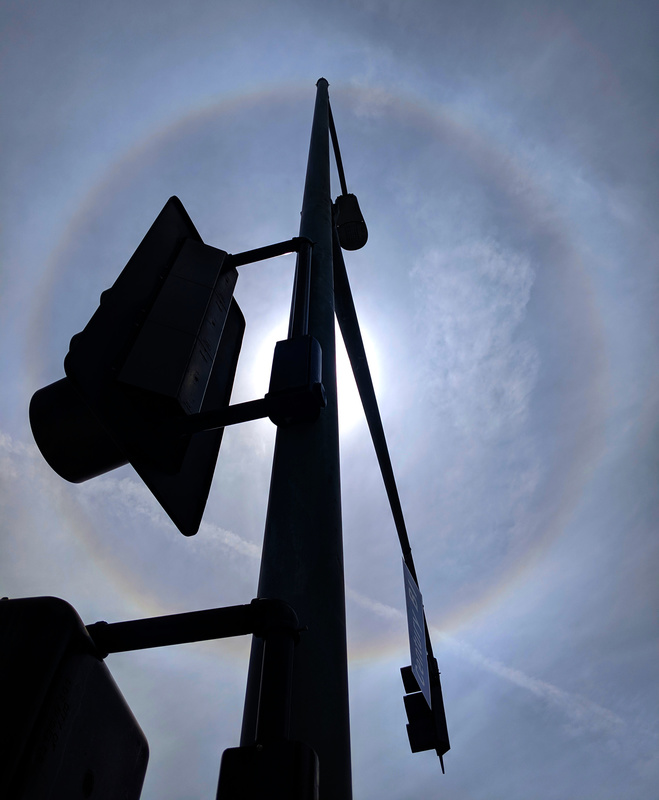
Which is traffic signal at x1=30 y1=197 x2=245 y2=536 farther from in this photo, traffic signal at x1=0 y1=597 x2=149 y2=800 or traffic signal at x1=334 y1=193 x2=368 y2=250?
traffic signal at x1=334 y1=193 x2=368 y2=250

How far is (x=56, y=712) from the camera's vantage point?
101cm

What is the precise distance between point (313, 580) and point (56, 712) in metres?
0.84

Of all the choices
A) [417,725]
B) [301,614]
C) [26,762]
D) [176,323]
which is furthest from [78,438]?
[417,725]

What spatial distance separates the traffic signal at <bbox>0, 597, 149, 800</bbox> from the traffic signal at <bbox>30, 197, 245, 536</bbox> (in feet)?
2.34

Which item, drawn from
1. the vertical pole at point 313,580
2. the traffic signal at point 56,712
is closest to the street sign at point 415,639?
the vertical pole at point 313,580

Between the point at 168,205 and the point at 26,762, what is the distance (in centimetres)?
219

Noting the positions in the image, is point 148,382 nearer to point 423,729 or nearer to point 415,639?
point 415,639

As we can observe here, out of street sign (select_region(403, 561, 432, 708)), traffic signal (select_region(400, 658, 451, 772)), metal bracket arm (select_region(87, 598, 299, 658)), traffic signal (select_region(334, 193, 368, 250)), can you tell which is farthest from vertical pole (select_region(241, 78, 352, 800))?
traffic signal (select_region(400, 658, 451, 772))

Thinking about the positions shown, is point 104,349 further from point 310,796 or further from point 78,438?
point 310,796

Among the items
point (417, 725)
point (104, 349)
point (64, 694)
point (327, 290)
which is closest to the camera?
point (64, 694)

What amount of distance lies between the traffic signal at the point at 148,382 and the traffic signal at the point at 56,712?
71cm

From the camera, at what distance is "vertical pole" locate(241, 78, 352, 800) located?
146 cm

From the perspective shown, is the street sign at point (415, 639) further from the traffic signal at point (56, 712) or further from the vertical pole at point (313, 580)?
the traffic signal at point (56, 712)

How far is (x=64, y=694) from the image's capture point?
1033mm
